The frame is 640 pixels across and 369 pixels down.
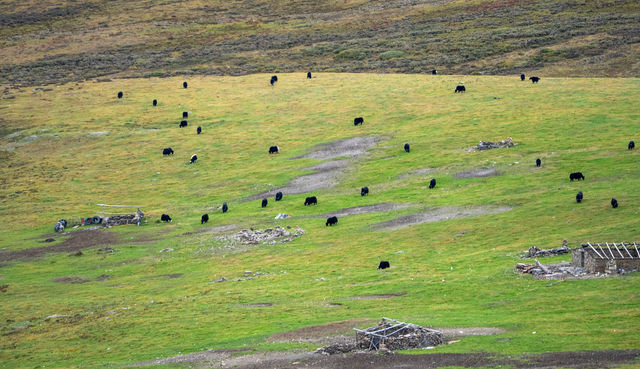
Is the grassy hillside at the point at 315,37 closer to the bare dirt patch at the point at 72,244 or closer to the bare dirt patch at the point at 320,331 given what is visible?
the bare dirt patch at the point at 72,244

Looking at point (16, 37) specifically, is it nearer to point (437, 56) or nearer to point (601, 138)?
point (437, 56)

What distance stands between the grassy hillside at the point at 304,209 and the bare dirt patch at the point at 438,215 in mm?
1031

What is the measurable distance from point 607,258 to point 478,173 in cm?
2830

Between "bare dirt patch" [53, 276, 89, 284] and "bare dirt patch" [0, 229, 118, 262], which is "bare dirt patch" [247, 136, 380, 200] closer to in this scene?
"bare dirt patch" [0, 229, 118, 262]

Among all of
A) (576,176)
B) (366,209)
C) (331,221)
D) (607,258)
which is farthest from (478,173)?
→ (607,258)

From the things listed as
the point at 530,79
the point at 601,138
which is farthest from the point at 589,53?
the point at 601,138

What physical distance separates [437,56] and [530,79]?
2417 centimetres

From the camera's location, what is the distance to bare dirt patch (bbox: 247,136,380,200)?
66.1m

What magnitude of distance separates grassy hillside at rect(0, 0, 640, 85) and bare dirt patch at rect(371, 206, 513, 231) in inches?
2089

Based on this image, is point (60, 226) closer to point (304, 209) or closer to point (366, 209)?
point (304, 209)

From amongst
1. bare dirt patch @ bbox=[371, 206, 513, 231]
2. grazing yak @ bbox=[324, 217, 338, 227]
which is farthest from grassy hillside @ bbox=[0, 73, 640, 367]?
grazing yak @ bbox=[324, 217, 338, 227]

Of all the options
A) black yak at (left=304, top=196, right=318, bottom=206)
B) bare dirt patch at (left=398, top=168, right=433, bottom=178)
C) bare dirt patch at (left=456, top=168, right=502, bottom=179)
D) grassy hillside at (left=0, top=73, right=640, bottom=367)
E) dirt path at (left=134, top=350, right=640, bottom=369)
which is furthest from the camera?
bare dirt patch at (left=398, top=168, right=433, bottom=178)

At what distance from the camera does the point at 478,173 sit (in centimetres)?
6253

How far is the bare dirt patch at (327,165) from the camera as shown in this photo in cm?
6612
